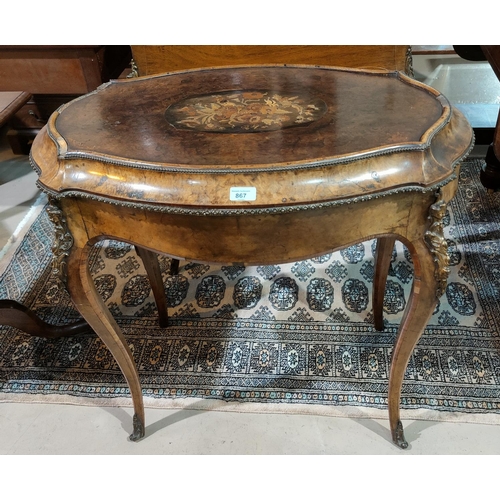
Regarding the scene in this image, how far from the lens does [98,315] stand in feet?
3.01

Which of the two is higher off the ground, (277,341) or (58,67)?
(58,67)

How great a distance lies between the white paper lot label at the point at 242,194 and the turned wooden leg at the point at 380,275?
22.6 inches

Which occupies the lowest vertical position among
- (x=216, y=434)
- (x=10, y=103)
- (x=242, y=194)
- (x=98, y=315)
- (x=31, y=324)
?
(x=216, y=434)

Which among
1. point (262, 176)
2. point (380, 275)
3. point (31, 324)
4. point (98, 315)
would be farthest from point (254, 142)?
point (31, 324)

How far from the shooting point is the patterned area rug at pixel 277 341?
1.19 meters

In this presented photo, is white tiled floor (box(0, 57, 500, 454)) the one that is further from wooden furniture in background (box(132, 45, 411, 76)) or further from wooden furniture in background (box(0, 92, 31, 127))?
wooden furniture in background (box(132, 45, 411, 76))

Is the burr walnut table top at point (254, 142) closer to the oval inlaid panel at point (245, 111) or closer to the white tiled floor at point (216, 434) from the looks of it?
the oval inlaid panel at point (245, 111)

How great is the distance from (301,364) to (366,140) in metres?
0.73

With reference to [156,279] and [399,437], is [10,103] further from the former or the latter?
[399,437]

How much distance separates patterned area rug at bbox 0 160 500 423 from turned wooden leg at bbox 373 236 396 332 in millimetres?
54

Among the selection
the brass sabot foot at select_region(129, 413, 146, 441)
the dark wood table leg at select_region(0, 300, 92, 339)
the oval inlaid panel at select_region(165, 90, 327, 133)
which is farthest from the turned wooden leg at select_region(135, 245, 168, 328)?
the oval inlaid panel at select_region(165, 90, 327, 133)

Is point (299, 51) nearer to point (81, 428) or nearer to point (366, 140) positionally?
point (366, 140)

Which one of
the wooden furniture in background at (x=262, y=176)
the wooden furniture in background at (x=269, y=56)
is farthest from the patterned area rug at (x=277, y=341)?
the wooden furniture in background at (x=269, y=56)

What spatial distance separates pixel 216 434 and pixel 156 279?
0.46m
